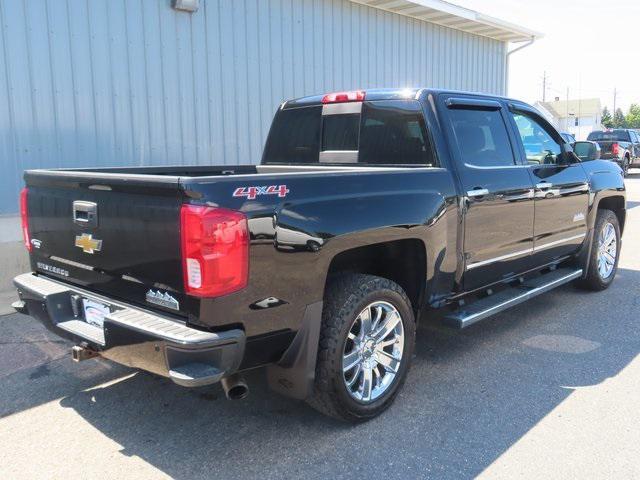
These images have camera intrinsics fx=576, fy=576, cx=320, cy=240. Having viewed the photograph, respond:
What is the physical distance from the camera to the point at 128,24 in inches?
272

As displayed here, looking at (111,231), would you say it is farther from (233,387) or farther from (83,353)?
(233,387)

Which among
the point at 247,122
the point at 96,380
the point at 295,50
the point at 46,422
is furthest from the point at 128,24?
the point at 46,422

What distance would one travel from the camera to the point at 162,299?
281cm

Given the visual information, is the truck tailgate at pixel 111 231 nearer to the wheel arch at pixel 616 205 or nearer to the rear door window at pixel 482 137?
the rear door window at pixel 482 137

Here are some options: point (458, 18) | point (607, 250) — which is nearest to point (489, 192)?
point (607, 250)

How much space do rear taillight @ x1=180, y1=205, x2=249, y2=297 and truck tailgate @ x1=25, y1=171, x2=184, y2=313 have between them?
0.24ft

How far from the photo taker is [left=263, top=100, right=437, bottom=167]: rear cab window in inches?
158

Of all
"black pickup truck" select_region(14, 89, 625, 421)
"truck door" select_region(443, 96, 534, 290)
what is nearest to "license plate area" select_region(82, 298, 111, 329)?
"black pickup truck" select_region(14, 89, 625, 421)

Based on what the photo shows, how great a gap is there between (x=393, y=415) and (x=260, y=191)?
66.6 inches

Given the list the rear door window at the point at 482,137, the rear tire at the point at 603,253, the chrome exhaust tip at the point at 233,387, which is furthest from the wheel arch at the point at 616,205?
the chrome exhaust tip at the point at 233,387

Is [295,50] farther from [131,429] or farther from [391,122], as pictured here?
[131,429]

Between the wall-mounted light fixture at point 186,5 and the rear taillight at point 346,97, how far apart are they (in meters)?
3.60

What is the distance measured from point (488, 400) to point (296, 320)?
5.04ft

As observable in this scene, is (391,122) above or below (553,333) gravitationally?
above
